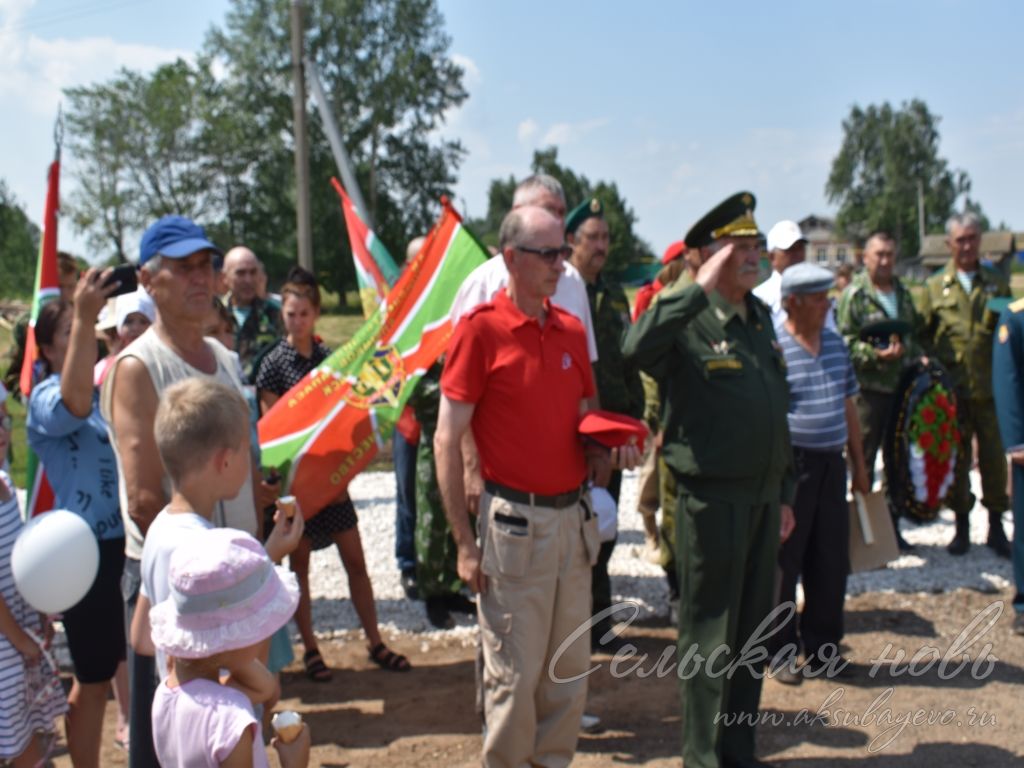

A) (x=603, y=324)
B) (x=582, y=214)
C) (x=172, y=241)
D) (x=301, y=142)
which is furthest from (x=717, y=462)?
Result: (x=301, y=142)

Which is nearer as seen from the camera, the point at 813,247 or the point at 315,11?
the point at 315,11

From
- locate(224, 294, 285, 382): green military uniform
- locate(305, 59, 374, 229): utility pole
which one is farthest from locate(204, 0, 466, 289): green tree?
locate(224, 294, 285, 382): green military uniform

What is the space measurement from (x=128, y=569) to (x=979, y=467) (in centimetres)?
620

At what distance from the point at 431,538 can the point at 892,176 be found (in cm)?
8164

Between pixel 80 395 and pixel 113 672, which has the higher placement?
pixel 80 395

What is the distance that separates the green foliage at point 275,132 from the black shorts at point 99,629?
3872cm

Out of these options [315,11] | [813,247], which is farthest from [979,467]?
[813,247]

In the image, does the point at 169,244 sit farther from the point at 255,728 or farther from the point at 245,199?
the point at 245,199

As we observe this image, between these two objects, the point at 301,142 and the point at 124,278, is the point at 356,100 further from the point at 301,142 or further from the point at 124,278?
the point at 124,278

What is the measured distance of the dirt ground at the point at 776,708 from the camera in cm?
407

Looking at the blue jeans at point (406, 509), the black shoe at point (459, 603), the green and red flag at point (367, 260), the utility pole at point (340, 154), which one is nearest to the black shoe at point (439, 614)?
the black shoe at point (459, 603)

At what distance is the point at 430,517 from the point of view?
18.0ft

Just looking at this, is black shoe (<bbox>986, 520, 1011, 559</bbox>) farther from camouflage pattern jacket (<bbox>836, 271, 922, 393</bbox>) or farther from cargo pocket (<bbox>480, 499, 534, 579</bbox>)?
cargo pocket (<bbox>480, 499, 534, 579</bbox>)

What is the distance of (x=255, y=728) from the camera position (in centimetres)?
213
